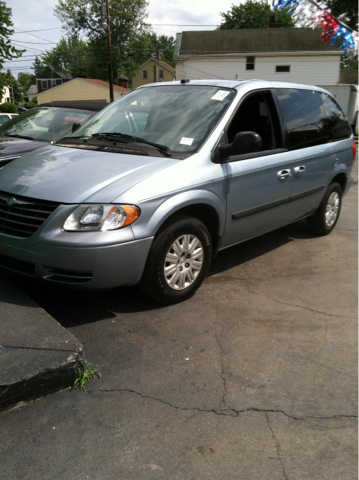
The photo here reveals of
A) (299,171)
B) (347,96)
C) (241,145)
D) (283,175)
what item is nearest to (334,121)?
(299,171)

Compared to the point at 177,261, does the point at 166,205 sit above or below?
above

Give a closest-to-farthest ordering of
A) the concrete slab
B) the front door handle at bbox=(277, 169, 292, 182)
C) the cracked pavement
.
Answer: the cracked pavement < the concrete slab < the front door handle at bbox=(277, 169, 292, 182)

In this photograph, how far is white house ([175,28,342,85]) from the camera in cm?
3859

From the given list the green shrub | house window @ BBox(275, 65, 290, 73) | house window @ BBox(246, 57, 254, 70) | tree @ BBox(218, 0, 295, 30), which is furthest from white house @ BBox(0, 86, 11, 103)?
tree @ BBox(218, 0, 295, 30)

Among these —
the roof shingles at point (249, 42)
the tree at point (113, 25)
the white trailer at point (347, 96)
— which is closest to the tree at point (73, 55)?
the tree at point (113, 25)

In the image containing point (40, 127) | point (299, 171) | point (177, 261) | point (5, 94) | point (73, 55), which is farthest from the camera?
point (73, 55)

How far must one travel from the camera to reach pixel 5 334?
3152 mm

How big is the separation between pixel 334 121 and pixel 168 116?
2.57m

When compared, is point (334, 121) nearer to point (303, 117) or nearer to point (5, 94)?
point (303, 117)

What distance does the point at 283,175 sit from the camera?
4.92 m

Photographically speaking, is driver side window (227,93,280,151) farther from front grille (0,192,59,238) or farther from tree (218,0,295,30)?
tree (218,0,295,30)

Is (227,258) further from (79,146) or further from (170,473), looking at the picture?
(170,473)

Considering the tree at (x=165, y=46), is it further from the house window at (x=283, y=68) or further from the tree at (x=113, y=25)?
the house window at (x=283, y=68)

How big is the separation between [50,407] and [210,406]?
90 centimetres
